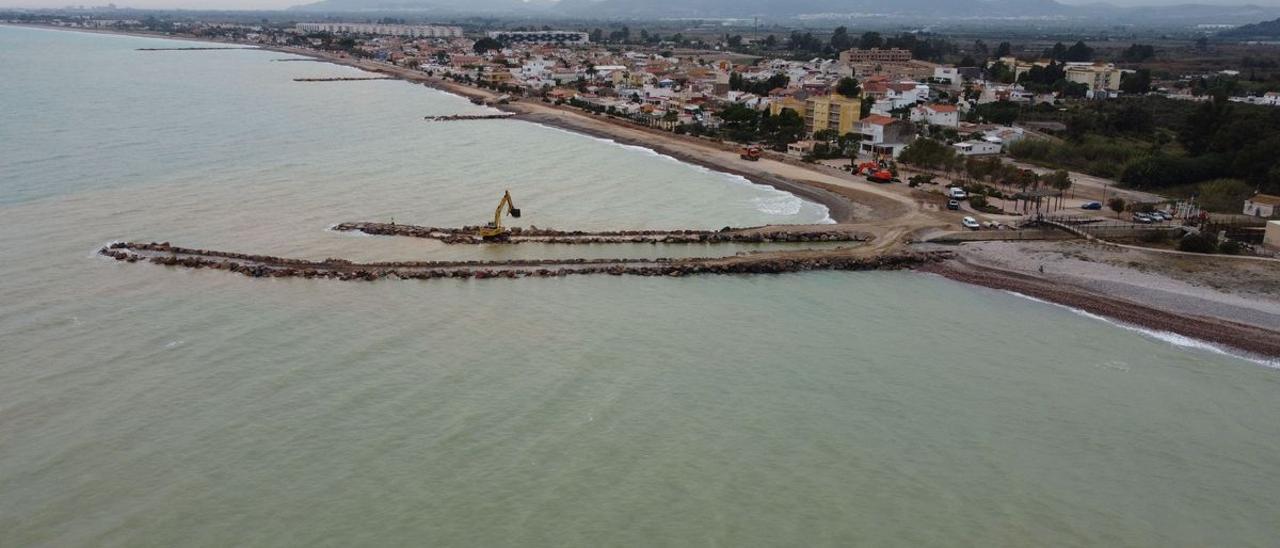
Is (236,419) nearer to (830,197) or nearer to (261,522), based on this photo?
(261,522)

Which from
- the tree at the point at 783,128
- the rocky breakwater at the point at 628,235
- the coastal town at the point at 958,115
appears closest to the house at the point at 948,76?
the coastal town at the point at 958,115

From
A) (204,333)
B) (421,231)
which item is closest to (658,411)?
(204,333)

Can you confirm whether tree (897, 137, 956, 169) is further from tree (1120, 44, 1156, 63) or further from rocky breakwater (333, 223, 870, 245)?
tree (1120, 44, 1156, 63)

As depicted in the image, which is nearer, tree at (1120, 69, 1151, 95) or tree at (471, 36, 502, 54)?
tree at (1120, 69, 1151, 95)

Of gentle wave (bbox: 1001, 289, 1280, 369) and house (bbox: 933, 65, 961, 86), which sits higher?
house (bbox: 933, 65, 961, 86)

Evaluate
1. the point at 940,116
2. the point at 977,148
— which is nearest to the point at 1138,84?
the point at 940,116

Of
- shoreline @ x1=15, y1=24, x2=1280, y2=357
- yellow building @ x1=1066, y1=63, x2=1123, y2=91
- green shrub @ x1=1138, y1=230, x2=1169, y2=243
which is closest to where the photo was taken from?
shoreline @ x1=15, y1=24, x2=1280, y2=357

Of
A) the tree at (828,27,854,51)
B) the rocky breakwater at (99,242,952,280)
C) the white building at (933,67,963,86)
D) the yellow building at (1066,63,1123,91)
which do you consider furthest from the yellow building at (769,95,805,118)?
the tree at (828,27,854,51)
